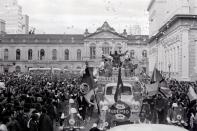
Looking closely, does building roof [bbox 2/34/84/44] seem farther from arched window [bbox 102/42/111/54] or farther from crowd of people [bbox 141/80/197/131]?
crowd of people [bbox 141/80/197/131]

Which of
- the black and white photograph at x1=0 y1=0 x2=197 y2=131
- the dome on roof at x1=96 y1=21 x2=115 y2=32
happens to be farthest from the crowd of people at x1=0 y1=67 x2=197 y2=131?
the dome on roof at x1=96 y1=21 x2=115 y2=32

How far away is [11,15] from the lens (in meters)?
149

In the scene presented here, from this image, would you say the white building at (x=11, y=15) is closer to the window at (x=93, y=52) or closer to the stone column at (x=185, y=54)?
the window at (x=93, y=52)

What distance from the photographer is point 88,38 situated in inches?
4181

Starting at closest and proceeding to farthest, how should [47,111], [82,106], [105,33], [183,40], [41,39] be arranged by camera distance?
[47,111] < [82,106] < [183,40] < [105,33] < [41,39]

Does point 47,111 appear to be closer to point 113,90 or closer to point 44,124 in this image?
point 44,124

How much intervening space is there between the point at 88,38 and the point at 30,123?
315ft

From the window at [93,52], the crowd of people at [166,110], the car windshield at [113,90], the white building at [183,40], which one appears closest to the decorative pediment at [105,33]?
→ the window at [93,52]

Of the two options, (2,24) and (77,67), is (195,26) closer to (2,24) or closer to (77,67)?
(77,67)

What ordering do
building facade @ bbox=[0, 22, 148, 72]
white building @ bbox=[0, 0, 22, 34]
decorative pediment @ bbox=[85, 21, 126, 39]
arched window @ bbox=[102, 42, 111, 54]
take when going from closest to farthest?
decorative pediment @ bbox=[85, 21, 126, 39], building facade @ bbox=[0, 22, 148, 72], arched window @ bbox=[102, 42, 111, 54], white building @ bbox=[0, 0, 22, 34]

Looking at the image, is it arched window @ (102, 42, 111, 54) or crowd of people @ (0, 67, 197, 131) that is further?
arched window @ (102, 42, 111, 54)

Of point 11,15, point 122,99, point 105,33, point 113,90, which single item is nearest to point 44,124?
point 122,99

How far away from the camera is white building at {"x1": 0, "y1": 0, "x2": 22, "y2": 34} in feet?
489

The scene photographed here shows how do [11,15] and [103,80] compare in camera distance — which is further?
[11,15]
